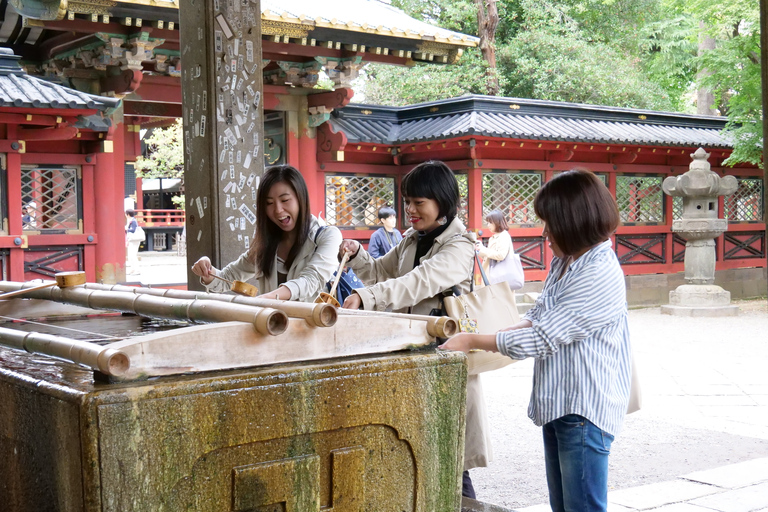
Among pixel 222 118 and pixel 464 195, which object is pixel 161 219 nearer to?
pixel 464 195

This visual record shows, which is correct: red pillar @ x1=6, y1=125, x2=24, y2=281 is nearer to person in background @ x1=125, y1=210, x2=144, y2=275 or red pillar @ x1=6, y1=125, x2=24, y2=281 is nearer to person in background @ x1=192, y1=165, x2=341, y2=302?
person in background @ x1=192, y1=165, x2=341, y2=302

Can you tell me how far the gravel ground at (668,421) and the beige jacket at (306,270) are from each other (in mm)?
1961

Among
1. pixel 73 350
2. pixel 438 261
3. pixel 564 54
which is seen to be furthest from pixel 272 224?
pixel 564 54

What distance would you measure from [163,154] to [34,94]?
2207 centimetres

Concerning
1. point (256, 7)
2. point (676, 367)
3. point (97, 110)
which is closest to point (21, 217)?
point (97, 110)

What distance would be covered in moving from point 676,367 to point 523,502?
15.8 ft

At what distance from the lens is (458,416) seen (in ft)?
6.41

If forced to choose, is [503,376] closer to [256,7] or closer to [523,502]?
[523,502]

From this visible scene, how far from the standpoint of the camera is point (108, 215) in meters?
9.82

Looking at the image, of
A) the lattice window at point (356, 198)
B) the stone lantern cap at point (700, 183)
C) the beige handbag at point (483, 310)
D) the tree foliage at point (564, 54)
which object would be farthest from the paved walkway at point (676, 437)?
the tree foliage at point (564, 54)

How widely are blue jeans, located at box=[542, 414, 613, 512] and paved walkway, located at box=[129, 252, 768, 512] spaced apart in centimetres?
173

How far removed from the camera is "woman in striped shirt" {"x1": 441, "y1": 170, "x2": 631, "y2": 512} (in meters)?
2.39

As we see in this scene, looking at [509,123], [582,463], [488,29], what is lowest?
[582,463]

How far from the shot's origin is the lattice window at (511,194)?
44.2 feet
